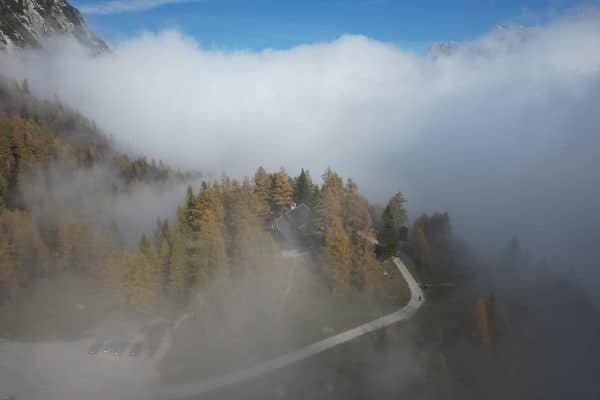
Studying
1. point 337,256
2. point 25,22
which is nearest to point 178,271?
point 337,256

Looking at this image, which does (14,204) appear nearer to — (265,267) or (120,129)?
(265,267)

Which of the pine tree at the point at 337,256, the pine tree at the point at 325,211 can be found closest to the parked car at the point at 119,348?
the pine tree at the point at 337,256

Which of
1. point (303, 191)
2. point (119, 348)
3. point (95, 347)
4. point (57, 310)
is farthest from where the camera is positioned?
point (303, 191)

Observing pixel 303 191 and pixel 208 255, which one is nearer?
pixel 208 255

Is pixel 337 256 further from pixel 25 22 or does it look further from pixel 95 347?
pixel 25 22


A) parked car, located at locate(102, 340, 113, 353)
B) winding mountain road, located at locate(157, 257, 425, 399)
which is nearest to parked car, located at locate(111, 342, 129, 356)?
parked car, located at locate(102, 340, 113, 353)

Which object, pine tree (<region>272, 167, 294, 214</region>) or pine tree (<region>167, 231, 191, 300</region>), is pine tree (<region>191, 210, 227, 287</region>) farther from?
pine tree (<region>272, 167, 294, 214</region>)
